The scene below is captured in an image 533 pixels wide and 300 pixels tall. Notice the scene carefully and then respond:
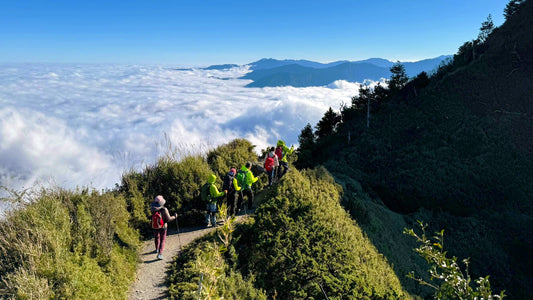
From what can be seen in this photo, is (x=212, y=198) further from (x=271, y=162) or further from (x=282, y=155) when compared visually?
(x=282, y=155)

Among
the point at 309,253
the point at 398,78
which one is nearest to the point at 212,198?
the point at 309,253

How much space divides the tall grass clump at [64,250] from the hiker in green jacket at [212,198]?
249cm

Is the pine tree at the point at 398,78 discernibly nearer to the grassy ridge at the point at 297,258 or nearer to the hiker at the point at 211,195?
the grassy ridge at the point at 297,258

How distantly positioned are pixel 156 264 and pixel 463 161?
88.4ft

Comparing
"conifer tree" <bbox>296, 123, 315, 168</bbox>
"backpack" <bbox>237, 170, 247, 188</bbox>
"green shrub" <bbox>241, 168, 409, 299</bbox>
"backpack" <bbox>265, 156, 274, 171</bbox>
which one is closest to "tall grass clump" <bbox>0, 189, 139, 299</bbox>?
"green shrub" <bbox>241, 168, 409, 299</bbox>

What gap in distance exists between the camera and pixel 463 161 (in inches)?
955

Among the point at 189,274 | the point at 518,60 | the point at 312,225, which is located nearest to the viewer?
the point at 189,274

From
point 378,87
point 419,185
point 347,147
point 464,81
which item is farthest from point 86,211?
point 378,87

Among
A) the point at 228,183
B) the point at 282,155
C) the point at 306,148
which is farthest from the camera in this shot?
the point at 306,148

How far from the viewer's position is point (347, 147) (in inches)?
1287

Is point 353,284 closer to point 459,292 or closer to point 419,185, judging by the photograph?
point 459,292

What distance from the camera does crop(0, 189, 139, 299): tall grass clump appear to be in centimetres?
514

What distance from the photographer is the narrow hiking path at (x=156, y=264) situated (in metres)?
6.19

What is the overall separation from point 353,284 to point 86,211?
741cm
